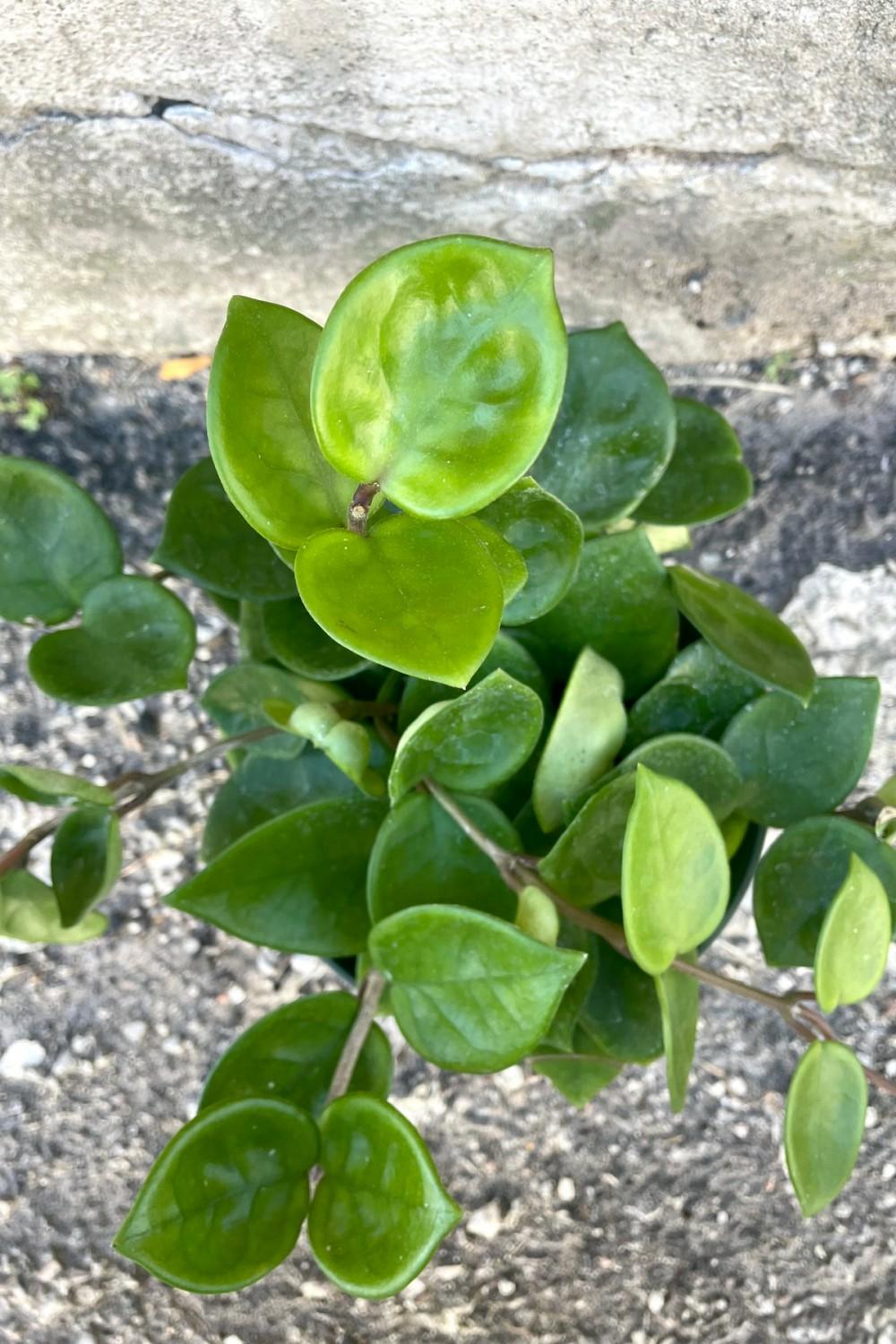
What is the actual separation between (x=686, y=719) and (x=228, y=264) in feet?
1.95

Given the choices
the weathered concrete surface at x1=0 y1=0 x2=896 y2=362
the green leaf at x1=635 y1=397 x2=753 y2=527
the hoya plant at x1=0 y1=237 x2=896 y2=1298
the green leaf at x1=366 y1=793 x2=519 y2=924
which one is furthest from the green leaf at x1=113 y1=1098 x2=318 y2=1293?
the weathered concrete surface at x1=0 y1=0 x2=896 y2=362

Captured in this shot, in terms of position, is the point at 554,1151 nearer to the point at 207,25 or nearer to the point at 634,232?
the point at 634,232

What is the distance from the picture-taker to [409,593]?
44 cm

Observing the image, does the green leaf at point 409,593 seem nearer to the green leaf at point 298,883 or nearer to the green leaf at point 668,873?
the green leaf at point 668,873

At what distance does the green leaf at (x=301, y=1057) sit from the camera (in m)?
0.64

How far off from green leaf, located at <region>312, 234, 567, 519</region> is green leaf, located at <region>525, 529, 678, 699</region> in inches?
8.8

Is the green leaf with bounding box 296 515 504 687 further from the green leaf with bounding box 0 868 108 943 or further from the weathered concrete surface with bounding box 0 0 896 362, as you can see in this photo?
the weathered concrete surface with bounding box 0 0 896 362

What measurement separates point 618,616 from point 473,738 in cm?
15

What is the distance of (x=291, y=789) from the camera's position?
2.50 feet

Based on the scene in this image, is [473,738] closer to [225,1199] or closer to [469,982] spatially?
[469,982]

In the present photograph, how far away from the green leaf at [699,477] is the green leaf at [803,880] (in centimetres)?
21

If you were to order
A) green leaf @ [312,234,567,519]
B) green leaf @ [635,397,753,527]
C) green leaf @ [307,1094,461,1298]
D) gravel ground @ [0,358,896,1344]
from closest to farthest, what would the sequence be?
green leaf @ [312,234,567,519]
green leaf @ [307,1094,461,1298]
green leaf @ [635,397,753,527]
gravel ground @ [0,358,896,1344]

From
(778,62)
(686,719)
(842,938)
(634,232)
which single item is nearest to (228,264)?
(634,232)

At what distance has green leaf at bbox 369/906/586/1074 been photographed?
53cm
